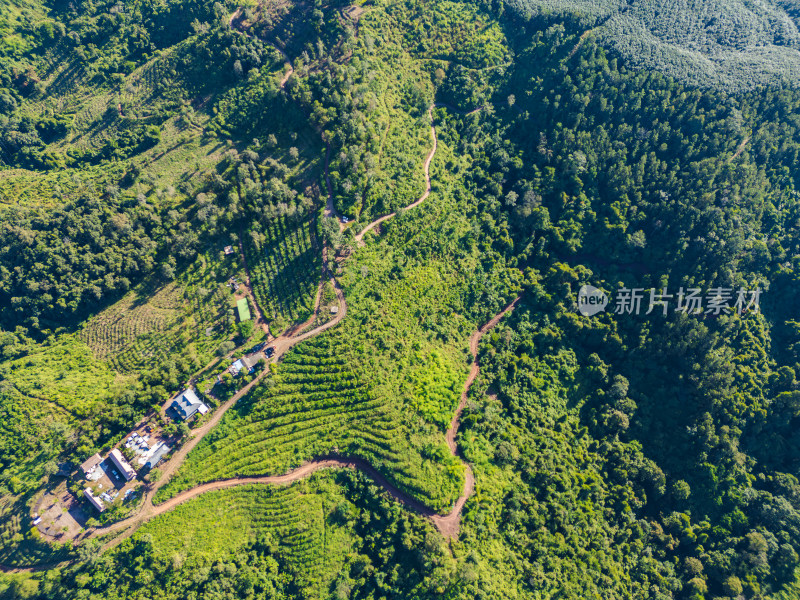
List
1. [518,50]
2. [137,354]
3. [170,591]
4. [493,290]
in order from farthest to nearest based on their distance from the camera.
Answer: [518,50]
[493,290]
[137,354]
[170,591]

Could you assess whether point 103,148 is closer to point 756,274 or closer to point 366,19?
point 366,19

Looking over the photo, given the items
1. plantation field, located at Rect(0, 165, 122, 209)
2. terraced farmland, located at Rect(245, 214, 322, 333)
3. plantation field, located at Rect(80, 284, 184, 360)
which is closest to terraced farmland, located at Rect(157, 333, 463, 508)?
terraced farmland, located at Rect(245, 214, 322, 333)

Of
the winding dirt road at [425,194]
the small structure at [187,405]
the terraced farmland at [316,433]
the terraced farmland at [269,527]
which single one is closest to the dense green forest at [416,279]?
the terraced farmland at [269,527]

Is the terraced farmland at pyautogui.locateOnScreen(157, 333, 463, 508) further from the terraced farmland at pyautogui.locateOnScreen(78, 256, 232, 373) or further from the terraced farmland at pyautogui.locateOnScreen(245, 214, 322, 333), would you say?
the terraced farmland at pyautogui.locateOnScreen(78, 256, 232, 373)

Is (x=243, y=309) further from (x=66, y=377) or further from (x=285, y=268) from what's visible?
(x=66, y=377)

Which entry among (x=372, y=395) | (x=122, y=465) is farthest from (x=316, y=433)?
(x=122, y=465)

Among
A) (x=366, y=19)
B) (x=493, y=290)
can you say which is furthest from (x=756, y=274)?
(x=366, y=19)
